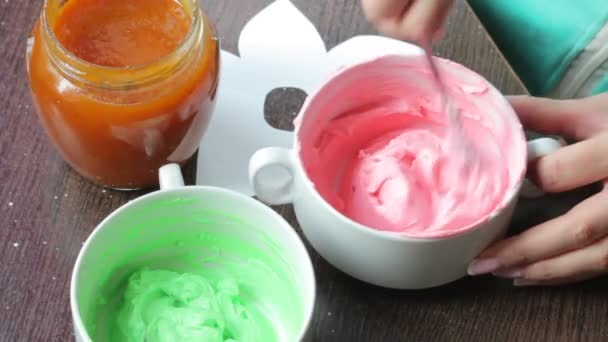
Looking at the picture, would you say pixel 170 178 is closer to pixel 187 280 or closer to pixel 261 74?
pixel 187 280

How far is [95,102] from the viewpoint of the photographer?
0.59m

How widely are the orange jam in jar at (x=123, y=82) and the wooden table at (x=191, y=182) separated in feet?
0.12

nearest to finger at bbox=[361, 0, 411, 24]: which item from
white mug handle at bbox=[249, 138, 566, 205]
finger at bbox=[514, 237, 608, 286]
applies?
white mug handle at bbox=[249, 138, 566, 205]

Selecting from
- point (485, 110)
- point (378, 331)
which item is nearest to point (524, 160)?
point (485, 110)

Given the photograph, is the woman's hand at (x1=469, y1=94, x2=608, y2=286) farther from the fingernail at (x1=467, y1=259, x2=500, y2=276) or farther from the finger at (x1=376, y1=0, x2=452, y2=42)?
the finger at (x1=376, y1=0, x2=452, y2=42)

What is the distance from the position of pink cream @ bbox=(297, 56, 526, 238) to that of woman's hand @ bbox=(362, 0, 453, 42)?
78mm

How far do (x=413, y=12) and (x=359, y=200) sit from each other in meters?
0.15

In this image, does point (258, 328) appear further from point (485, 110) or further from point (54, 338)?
point (485, 110)

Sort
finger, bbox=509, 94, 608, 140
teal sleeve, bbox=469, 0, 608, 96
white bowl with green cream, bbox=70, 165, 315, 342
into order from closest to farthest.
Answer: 1. white bowl with green cream, bbox=70, 165, 315, 342
2. finger, bbox=509, 94, 608, 140
3. teal sleeve, bbox=469, 0, 608, 96

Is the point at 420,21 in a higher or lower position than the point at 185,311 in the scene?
higher

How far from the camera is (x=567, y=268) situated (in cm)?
62

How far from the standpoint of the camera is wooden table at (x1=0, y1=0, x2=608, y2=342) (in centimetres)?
60

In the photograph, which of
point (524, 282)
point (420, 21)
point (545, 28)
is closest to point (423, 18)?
point (420, 21)

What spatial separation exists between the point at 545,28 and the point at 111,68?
0.53m
